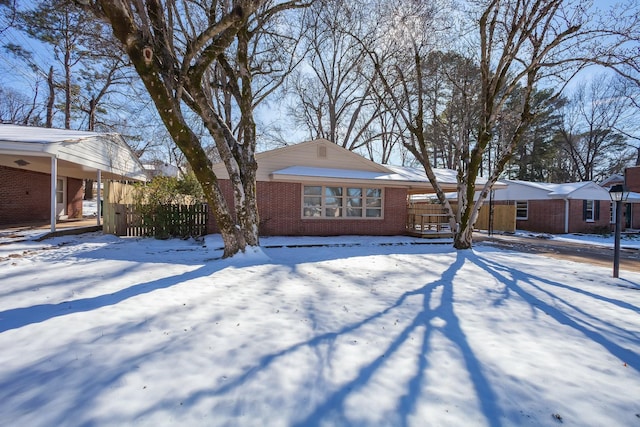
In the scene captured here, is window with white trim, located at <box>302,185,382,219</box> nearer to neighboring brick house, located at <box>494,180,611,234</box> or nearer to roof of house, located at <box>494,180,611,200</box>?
roof of house, located at <box>494,180,611,200</box>

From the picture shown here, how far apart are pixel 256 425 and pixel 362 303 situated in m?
2.98

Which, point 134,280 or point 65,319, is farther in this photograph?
point 134,280

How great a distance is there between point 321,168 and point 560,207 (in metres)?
16.3

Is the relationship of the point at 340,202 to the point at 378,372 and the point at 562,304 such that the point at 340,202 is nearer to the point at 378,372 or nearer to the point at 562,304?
the point at 562,304

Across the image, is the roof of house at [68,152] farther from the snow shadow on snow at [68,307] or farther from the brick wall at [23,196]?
the snow shadow on snow at [68,307]

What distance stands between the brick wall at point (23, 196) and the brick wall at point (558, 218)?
92.6 ft

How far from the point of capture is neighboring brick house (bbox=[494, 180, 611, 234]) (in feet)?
64.5

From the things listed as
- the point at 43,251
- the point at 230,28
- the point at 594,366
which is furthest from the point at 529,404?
the point at 43,251

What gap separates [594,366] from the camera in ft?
10.5

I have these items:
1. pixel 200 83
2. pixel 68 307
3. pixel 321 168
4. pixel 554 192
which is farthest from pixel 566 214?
pixel 68 307

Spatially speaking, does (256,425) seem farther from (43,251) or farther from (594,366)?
(43,251)

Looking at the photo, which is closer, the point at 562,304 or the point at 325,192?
the point at 562,304

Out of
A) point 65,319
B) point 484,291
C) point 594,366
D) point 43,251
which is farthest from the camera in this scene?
point 43,251

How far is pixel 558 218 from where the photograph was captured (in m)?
19.8
